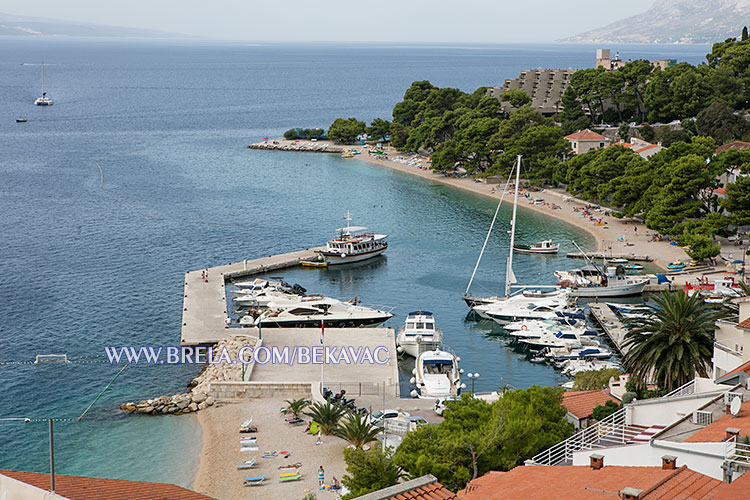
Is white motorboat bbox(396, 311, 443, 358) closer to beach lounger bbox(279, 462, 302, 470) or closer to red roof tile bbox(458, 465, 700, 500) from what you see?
beach lounger bbox(279, 462, 302, 470)

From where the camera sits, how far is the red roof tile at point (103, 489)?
13.6 meters

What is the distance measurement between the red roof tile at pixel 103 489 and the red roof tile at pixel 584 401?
1871 cm

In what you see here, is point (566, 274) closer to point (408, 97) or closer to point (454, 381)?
point (454, 381)

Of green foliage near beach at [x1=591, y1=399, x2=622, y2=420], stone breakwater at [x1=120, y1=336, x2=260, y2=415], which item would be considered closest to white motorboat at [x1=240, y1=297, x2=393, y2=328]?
stone breakwater at [x1=120, y1=336, x2=260, y2=415]

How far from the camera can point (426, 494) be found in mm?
16562

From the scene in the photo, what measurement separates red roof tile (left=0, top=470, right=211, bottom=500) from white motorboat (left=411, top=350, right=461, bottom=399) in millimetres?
26358

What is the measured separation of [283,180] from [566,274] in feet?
178

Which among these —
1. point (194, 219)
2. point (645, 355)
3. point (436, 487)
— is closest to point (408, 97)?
point (194, 219)

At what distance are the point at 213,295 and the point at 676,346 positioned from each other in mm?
35259

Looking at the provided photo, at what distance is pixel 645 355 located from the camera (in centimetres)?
Result: 3331

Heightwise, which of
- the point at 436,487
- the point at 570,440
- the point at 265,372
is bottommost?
the point at 265,372

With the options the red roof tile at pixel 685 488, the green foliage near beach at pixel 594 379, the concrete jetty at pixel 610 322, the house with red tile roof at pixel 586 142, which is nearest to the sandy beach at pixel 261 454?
the green foliage near beach at pixel 594 379

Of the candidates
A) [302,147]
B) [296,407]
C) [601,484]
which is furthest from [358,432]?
[302,147]

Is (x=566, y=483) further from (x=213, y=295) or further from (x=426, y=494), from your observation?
(x=213, y=295)
